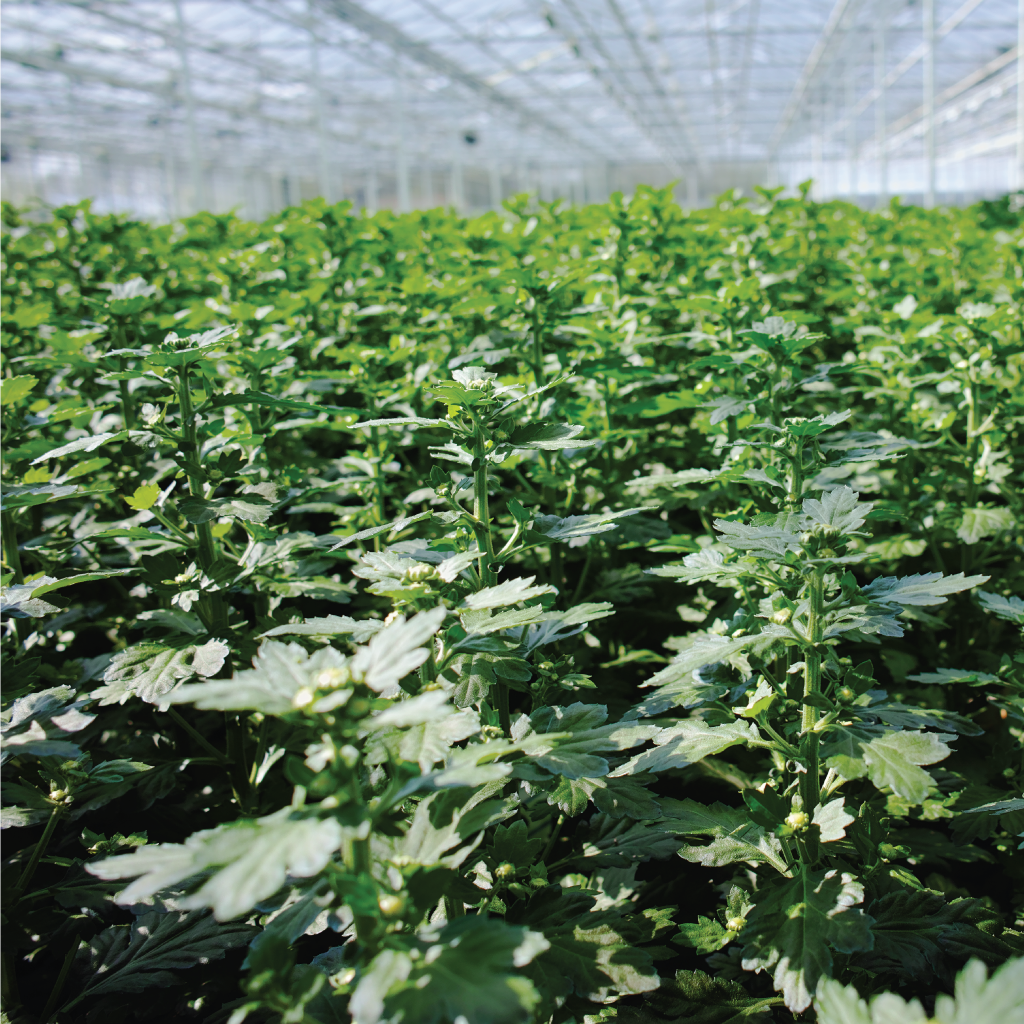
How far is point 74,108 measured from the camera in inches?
643

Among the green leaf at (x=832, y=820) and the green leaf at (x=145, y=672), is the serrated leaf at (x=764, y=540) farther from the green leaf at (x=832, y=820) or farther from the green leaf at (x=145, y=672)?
the green leaf at (x=145, y=672)

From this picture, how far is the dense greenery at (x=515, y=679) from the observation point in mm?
991

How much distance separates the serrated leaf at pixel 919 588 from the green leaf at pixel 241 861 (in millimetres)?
915

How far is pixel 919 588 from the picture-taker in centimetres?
129

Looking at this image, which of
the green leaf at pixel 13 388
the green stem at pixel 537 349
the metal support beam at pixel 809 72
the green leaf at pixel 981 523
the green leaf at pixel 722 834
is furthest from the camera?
the metal support beam at pixel 809 72

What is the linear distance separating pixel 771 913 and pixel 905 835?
79 cm

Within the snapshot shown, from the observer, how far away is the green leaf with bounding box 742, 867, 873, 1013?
47.6 inches

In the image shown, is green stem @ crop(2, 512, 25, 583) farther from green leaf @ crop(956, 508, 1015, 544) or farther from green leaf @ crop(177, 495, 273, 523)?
green leaf @ crop(956, 508, 1015, 544)

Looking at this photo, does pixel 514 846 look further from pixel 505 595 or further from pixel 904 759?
pixel 904 759

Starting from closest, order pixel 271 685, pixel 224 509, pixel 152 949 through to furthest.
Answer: pixel 271 685
pixel 152 949
pixel 224 509

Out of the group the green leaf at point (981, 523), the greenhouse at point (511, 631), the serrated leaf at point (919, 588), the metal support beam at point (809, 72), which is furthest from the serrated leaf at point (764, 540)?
the metal support beam at point (809, 72)

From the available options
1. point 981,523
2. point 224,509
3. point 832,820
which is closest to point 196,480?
point 224,509

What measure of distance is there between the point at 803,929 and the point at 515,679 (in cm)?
59

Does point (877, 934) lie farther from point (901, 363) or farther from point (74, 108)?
point (74, 108)
